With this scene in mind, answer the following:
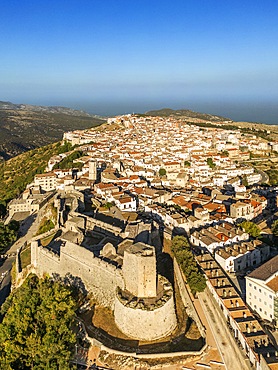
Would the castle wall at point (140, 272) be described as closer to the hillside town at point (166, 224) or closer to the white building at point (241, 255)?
the hillside town at point (166, 224)

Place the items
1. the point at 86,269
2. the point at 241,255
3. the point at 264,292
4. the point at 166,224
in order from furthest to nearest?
the point at 166,224, the point at 241,255, the point at 86,269, the point at 264,292

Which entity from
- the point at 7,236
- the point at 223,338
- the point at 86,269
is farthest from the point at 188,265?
the point at 7,236

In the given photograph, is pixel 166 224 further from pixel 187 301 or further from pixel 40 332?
pixel 40 332

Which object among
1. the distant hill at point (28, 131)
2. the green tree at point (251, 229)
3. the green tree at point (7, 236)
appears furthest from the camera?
the distant hill at point (28, 131)

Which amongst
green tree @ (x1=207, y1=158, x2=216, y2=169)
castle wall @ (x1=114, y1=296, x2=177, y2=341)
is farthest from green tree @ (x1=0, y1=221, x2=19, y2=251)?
green tree @ (x1=207, y1=158, x2=216, y2=169)

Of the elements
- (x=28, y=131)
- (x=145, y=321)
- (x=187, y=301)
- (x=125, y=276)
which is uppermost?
(x=125, y=276)

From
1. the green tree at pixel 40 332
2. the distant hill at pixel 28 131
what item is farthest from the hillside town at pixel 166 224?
the distant hill at pixel 28 131

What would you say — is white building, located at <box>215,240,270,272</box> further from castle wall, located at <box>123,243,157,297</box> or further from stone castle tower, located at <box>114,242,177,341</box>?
castle wall, located at <box>123,243,157,297</box>
